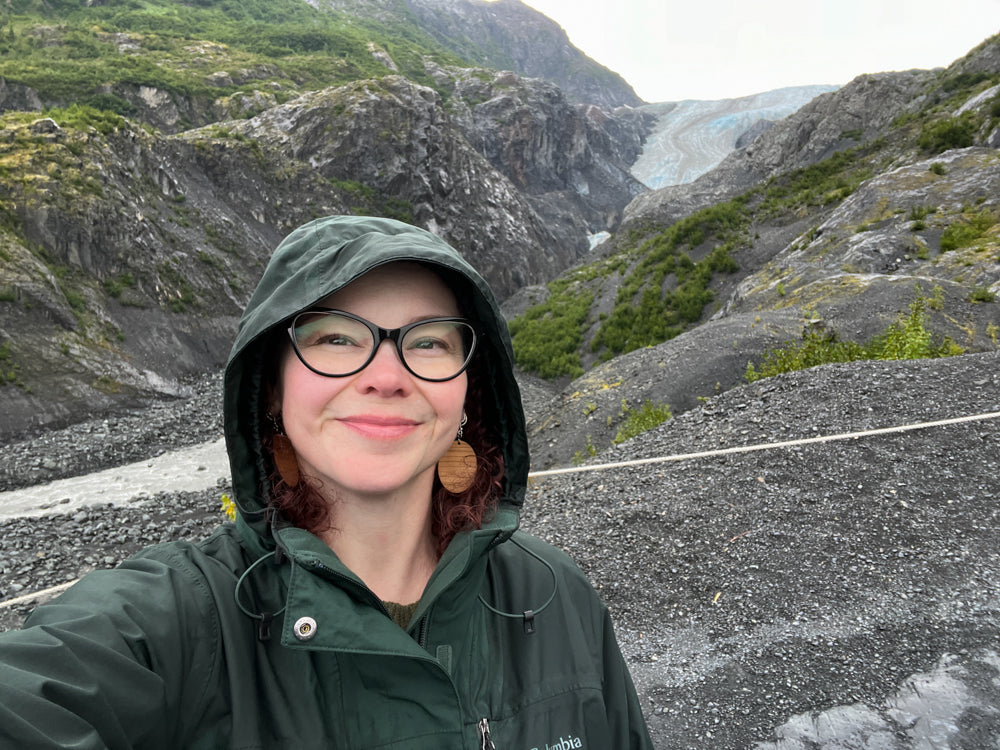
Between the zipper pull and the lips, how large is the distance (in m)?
0.81

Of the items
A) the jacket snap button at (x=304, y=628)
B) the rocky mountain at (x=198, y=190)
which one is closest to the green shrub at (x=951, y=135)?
the jacket snap button at (x=304, y=628)

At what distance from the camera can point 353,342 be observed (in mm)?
1529

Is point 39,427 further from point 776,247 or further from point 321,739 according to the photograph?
point 776,247

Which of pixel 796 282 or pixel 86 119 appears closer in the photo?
pixel 796 282

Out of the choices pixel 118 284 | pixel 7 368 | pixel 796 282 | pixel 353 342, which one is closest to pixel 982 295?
pixel 796 282

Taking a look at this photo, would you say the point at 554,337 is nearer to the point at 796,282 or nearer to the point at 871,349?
the point at 796,282

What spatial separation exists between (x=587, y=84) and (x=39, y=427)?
179 meters

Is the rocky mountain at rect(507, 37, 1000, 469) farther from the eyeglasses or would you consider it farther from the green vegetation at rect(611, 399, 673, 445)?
the eyeglasses

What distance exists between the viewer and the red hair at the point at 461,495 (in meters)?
1.60

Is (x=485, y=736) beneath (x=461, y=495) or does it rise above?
beneath

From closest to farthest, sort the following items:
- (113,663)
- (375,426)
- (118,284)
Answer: (113,663) → (375,426) → (118,284)

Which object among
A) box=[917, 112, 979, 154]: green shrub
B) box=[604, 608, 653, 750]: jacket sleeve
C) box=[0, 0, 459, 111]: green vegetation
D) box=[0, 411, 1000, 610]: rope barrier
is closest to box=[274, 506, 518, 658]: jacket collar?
box=[604, 608, 653, 750]: jacket sleeve

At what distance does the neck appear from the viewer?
1.61m

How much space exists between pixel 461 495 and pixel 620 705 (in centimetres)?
84
